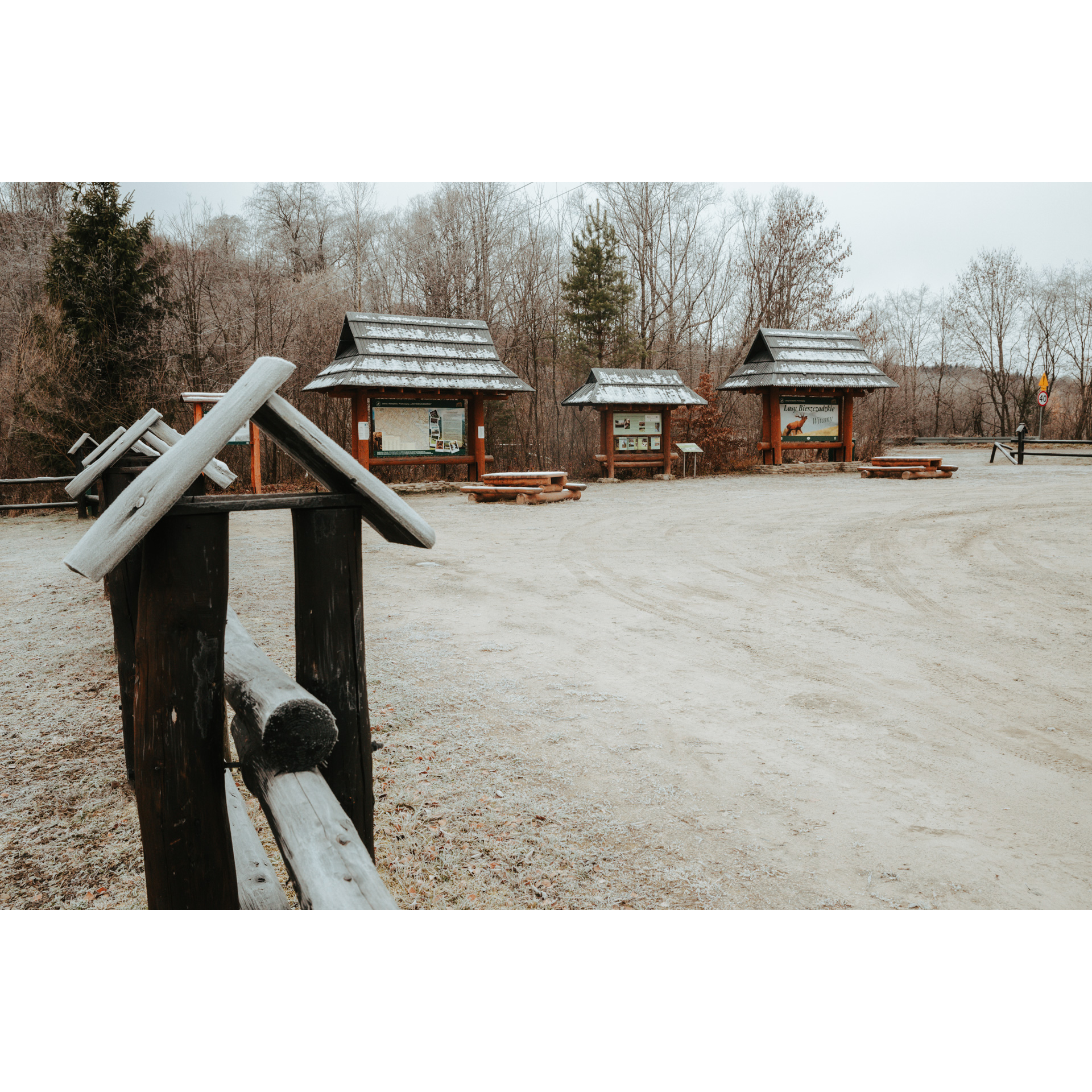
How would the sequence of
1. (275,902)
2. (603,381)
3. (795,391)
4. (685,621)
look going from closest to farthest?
(275,902)
(685,621)
(603,381)
(795,391)

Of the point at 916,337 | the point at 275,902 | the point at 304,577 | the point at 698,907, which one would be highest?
the point at 916,337

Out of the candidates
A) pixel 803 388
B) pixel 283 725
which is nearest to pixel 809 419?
pixel 803 388

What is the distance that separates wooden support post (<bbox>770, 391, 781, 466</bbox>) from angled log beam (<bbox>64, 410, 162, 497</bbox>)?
2014 cm

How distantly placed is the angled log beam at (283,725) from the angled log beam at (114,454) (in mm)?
1997

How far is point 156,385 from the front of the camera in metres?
17.1

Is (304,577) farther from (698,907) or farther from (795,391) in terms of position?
(795,391)

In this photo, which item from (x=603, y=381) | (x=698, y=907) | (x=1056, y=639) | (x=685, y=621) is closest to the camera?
(x=698, y=907)

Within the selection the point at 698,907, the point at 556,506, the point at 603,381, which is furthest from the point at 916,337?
the point at 698,907

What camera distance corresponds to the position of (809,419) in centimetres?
2262

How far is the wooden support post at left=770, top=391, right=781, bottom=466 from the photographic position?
2231cm

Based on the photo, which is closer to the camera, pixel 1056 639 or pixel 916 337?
pixel 1056 639

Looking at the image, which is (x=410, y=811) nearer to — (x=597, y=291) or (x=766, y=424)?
(x=766, y=424)

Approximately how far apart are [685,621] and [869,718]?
2108 mm

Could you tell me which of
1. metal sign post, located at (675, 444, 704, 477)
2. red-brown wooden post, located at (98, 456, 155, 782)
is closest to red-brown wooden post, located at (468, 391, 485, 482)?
metal sign post, located at (675, 444, 704, 477)
